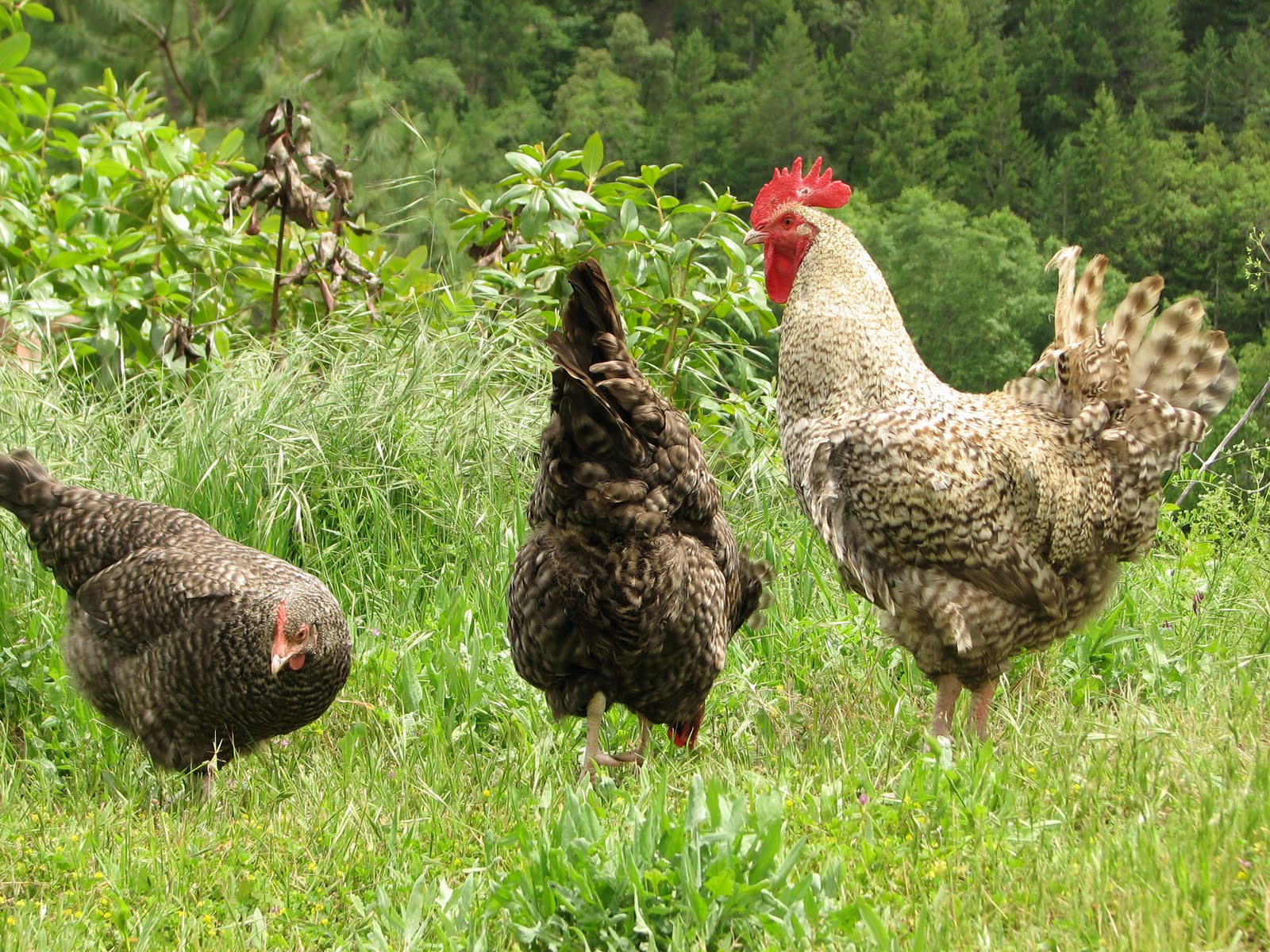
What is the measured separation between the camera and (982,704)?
4379mm

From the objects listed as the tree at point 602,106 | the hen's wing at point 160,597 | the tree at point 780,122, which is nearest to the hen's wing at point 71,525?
the hen's wing at point 160,597

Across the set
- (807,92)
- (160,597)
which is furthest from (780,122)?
(160,597)

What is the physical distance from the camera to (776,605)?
5688mm

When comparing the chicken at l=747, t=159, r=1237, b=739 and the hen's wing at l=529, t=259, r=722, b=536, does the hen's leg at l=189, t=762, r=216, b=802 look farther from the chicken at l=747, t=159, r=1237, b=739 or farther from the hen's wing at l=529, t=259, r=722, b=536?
the chicken at l=747, t=159, r=1237, b=739

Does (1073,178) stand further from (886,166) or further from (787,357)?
(787,357)

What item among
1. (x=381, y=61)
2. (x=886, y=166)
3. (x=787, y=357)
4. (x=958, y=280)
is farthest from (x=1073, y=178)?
(x=381, y=61)

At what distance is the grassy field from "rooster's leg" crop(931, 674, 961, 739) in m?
0.14

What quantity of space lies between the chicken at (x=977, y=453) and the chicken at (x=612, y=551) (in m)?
0.51

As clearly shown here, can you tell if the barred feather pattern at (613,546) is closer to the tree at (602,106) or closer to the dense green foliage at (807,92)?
the dense green foliage at (807,92)

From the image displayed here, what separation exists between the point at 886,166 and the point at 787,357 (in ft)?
40.6

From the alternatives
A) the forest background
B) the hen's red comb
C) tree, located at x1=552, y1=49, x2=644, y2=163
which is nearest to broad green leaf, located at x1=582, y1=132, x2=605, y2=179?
the forest background

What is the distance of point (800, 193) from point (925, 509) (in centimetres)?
169

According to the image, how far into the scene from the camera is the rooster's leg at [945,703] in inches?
170

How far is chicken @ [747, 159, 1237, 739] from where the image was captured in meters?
4.07
